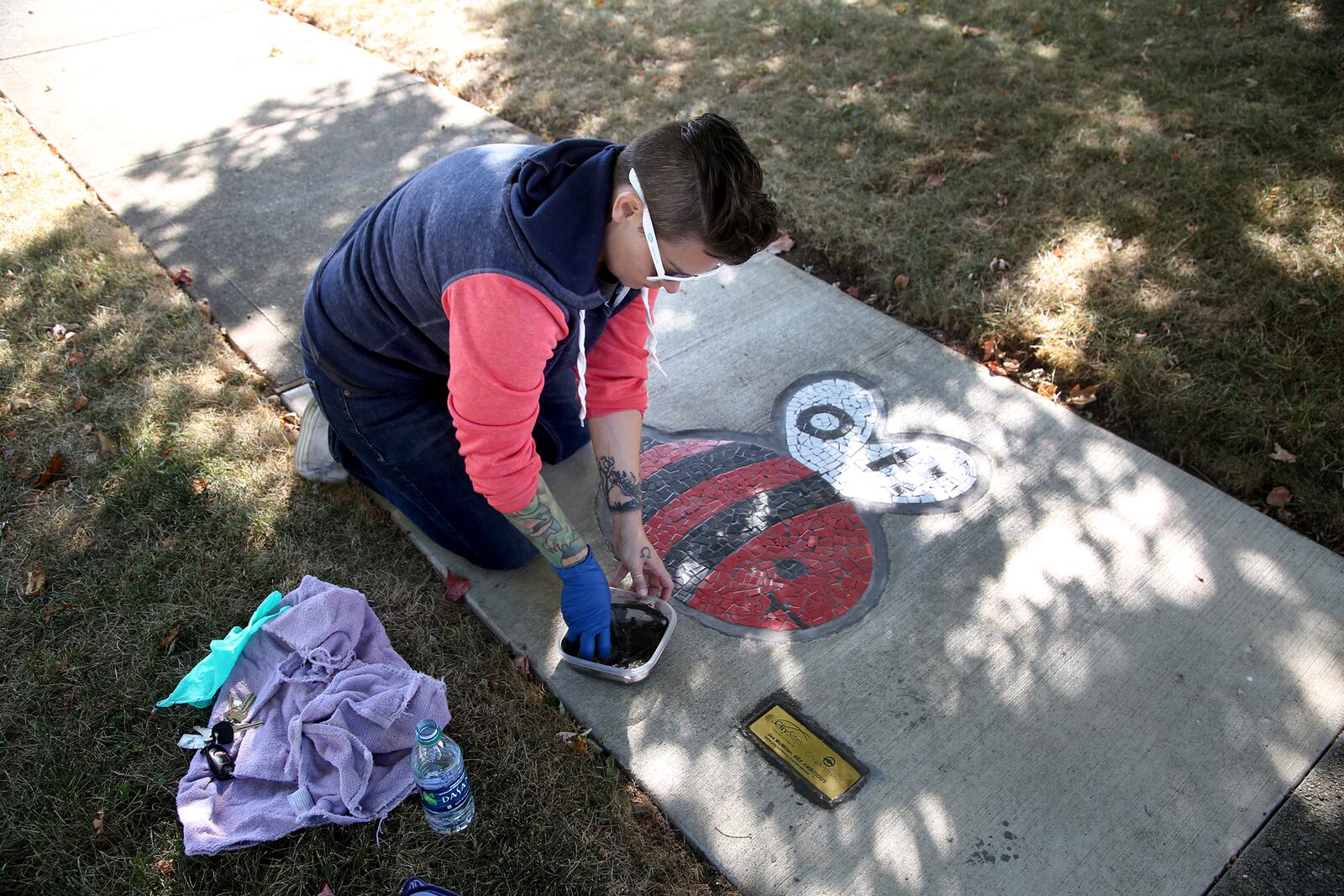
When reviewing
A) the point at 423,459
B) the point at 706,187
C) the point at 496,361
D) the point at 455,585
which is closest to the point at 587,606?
the point at 455,585

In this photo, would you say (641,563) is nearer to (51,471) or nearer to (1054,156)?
(51,471)

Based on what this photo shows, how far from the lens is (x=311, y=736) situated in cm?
212

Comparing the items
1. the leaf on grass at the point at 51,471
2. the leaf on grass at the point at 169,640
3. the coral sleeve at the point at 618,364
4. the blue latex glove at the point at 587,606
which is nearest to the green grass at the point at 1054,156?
the coral sleeve at the point at 618,364

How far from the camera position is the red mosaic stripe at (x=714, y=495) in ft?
9.04

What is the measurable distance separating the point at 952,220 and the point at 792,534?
2024mm

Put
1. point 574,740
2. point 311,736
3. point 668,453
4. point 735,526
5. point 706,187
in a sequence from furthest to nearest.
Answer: point 668,453 < point 735,526 < point 574,740 < point 311,736 < point 706,187

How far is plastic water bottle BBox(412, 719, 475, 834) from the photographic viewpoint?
197cm

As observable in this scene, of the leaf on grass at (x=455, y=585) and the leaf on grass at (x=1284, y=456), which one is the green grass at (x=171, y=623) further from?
the leaf on grass at (x=1284, y=456)

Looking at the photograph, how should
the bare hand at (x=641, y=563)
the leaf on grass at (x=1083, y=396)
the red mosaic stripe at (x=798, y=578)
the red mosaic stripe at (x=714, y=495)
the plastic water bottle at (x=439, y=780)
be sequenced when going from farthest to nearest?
the leaf on grass at (x=1083, y=396) < the red mosaic stripe at (x=714, y=495) < the red mosaic stripe at (x=798, y=578) < the bare hand at (x=641, y=563) < the plastic water bottle at (x=439, y=780)

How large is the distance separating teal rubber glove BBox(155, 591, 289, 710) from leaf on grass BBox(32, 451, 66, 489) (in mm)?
1081

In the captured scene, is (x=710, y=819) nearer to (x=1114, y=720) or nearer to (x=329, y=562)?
(x=1114, y=720)

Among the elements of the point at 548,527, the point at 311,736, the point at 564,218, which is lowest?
the point at 311,736

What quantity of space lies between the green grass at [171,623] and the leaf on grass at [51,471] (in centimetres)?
2

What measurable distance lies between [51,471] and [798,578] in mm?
2509
